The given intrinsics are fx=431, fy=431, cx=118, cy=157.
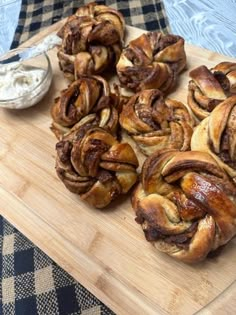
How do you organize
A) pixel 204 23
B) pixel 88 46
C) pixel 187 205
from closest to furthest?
pixel 187 205 < pixel 88 46 < pixel 204 23

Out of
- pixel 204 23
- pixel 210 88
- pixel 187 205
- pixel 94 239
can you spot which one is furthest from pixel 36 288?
pixel 204 23

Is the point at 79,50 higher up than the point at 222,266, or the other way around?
the point at 79,50

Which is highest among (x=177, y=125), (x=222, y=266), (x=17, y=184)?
(x=177, y=125)

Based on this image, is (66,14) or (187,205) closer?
(187,205)

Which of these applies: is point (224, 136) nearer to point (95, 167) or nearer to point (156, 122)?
point (156, 122)

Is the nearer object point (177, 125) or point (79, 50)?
point (177, 125)

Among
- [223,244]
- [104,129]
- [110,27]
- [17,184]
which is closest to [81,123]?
[104,129]

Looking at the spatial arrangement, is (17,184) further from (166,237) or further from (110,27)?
(110,27)

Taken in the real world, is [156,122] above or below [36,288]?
above
